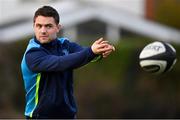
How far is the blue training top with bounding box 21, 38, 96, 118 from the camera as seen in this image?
8085 mm

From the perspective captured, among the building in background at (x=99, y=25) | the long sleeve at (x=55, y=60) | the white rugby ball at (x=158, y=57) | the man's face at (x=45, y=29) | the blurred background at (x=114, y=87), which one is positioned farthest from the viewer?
the building in background at (x=99, y=25)

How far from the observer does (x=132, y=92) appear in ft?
74.4

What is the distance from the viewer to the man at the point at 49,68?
8.04 metres

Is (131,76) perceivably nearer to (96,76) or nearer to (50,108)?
(96,76)

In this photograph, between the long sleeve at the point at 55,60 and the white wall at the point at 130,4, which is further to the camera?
the white wall at the point at 130,4

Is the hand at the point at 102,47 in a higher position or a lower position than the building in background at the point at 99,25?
higher

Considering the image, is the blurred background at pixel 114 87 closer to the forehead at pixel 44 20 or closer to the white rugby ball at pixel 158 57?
the white rugby ball at pixel 158 57

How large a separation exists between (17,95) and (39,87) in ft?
46.0

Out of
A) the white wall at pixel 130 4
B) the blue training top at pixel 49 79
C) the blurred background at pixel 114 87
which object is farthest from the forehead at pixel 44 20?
the white wall at pixel 130 4

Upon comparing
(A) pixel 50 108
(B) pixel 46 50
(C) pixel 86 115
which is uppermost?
(B) pixel 46 50

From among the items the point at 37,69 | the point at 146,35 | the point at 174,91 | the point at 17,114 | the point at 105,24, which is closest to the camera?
the point at 37,69

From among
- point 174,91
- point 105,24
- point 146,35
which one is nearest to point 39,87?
point 174,91

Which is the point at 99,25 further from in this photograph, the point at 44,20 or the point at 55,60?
the point at 55,60

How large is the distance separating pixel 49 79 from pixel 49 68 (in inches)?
8.1
